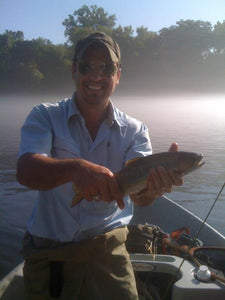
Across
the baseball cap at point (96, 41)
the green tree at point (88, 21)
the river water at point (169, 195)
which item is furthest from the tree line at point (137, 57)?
the baseball cap at point (96, 41)

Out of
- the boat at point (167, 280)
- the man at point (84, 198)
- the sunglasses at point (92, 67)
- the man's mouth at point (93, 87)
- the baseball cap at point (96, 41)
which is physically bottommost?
the boat at point (167, 280)

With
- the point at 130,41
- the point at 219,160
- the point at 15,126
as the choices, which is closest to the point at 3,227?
the point at 219,160

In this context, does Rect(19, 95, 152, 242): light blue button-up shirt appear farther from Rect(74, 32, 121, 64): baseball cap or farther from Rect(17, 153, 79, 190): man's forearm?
Rect(74, 32, 121, 64): baseball cap

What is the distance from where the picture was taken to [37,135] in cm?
299

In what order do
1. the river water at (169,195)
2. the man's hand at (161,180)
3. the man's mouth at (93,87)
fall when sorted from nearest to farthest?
1. the man's hand at (161,180)
2. the man's mouth at (93,87)
3. the river water at (169,195)

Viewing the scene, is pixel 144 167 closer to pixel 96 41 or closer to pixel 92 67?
pixel 92 67

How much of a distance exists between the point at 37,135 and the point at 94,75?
893 millimetres


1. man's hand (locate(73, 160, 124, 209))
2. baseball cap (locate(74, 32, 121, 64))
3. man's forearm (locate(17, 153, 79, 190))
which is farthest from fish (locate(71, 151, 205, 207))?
baseball cap (locate(74, 32, 121, 64))

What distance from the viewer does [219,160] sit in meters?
18.2

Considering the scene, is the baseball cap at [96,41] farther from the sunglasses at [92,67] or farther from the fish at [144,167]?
the fish at [144,167]

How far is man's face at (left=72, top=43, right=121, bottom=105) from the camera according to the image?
342cm

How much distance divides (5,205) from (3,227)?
1.98 m

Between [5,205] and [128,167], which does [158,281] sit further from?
[5,205]

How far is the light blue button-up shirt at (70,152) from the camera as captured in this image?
3.10 meters
